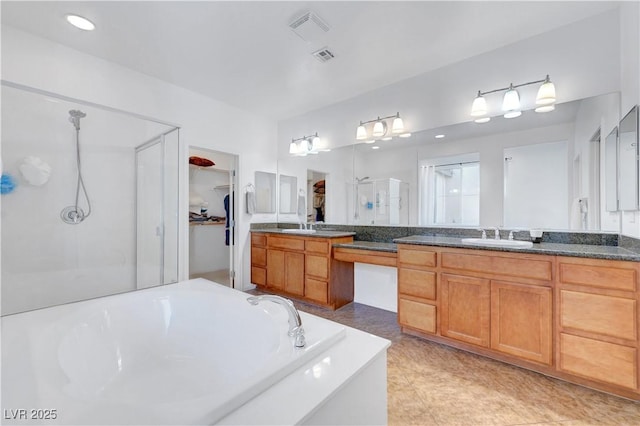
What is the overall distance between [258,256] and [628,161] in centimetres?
364

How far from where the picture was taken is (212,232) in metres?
5.01

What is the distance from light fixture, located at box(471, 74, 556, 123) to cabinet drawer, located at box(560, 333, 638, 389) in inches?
67.9

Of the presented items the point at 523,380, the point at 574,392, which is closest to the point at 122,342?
the point at 523,380

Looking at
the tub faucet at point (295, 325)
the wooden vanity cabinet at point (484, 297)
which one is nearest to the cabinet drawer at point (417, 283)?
the wooden vanity cabinet at point (484, 297)

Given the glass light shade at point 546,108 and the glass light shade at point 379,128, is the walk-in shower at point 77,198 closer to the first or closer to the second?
the glass light shade at point 379,128

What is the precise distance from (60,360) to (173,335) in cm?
65

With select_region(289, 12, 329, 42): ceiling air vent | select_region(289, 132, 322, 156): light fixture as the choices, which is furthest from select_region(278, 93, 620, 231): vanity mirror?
select_region(289, 12, 329, 42): ceiling air vent

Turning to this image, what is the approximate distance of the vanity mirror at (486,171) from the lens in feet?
6.77

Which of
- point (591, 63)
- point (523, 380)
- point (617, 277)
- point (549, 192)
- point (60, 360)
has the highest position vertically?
point (591, 63)

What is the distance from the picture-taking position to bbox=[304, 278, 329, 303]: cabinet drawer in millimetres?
3025

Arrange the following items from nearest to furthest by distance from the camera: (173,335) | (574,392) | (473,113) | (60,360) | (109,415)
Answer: (109,415) < (60,360) < (574,392) < (173,335) < (473,113)

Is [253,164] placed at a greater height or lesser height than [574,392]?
greater

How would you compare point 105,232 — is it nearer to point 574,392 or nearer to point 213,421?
point 213,421

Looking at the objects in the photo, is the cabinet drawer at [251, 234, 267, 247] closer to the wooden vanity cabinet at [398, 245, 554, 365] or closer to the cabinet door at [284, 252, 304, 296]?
the cabinet door at [284, 252, 304, 296]
